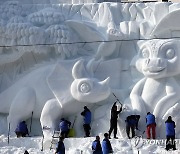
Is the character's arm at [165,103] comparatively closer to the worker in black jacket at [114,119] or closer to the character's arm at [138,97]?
the character's arm at [138,97]

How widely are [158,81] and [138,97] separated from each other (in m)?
0.64

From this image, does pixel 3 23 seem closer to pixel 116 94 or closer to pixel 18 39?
pixel 18 39

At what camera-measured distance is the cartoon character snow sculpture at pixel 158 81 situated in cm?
1681

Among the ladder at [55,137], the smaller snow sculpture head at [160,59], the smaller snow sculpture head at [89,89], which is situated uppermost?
the smaller snow sculpture head at [160,59]

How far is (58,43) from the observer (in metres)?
17.6

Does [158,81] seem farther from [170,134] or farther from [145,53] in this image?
[170,134]

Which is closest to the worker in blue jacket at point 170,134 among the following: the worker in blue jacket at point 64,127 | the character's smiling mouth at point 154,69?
the character's smiling mouth at point 154,69

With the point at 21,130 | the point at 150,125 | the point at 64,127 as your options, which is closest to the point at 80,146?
the point at 64,127

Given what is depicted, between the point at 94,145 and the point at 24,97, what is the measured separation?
3670 millimetres

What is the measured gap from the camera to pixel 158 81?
674 inches

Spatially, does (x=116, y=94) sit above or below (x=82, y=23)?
below

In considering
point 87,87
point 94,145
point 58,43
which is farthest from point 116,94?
point 94,145

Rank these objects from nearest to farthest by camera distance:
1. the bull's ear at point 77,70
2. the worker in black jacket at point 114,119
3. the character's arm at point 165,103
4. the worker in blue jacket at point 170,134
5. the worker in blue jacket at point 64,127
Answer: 1. the worker in blue jacket at point 170,134
2. the worker in black jacket at point 114,119
3. the worker in blue jacket at point 64,127
4. the character's arm at point 165,103
5. the bull's ear at point 77,70

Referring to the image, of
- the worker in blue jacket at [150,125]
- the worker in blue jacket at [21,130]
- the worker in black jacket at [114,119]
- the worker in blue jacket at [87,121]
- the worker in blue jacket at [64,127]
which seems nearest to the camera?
the worker in blue jacket at [150,125]
